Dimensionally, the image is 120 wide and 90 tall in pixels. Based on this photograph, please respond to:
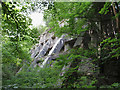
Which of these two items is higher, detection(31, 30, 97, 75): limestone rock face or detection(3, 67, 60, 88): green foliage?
detection(31, 30, 97, 75): limestone rock face

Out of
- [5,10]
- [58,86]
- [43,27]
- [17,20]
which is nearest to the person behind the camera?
[5,10]

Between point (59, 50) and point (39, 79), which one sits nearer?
point (39, 79)

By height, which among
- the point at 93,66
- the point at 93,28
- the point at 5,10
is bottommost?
the point at 93,66

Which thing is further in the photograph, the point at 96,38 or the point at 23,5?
the point at 96,38

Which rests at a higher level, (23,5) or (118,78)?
(23,5)

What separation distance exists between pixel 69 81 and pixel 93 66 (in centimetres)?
79

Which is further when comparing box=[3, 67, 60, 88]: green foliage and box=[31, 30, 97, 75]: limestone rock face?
box=[31, 30, 97, 75]: limestone rock face

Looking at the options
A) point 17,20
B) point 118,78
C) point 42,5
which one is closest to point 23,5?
point 17,20

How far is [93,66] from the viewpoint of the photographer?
2770 millimetres

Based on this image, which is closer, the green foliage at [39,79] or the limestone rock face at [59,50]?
the green foliage at [39,79]

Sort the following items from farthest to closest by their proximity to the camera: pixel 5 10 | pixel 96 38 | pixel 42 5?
pixel 96 38 → pixel 42 5 → pixel 5 10

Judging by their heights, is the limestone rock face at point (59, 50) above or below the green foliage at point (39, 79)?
above

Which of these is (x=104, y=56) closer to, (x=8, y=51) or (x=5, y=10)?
(x=5, y=10)

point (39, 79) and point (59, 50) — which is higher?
point (59, 50)
